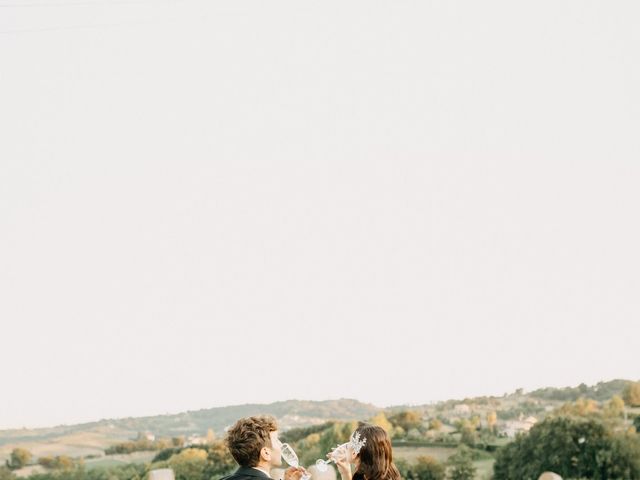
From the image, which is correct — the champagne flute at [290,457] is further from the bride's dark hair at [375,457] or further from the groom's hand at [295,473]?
the bride's dark hair at [375,457]

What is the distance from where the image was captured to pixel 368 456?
3162mm

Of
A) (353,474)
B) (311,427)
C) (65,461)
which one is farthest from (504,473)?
(353,474)

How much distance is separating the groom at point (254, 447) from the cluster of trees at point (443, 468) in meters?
6.36

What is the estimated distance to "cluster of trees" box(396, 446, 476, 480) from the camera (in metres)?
8.98

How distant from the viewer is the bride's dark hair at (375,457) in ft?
10.3

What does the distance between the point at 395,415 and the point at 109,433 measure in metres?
2.83

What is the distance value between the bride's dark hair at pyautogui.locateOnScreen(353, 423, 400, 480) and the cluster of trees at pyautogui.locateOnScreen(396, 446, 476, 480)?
6061mm

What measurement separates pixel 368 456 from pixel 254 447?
1.50 ft

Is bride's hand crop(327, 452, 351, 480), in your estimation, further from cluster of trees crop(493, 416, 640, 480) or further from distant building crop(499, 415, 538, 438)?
distant building crop(499, 415, 538, 438)

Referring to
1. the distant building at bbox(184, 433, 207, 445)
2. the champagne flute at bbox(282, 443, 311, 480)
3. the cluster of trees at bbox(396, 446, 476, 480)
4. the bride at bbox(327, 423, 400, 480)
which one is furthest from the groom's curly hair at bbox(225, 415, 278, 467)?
the distant building at bbox(184, 433, 207, 445)

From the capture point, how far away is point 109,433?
9.15 meters

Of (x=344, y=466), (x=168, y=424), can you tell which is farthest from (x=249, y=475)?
(x=168, y=424)

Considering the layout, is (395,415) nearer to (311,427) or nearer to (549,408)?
(311,427)

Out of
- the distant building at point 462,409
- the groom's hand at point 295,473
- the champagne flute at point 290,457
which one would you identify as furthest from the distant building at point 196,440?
the groom's hand at point 295,473
